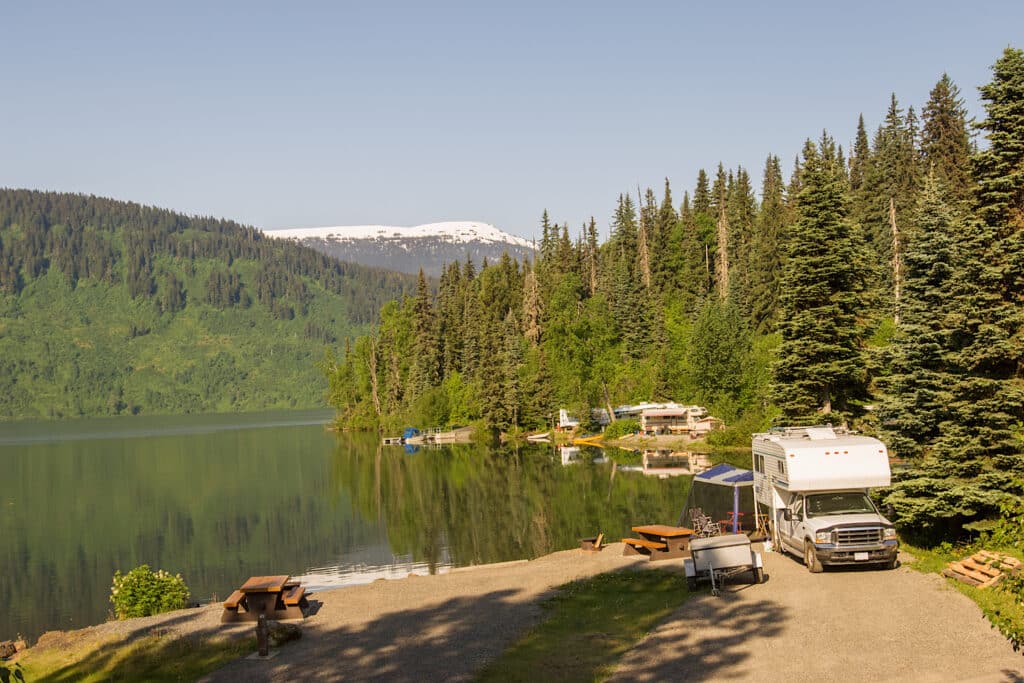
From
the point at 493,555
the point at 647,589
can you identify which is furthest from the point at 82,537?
the point at 647,589

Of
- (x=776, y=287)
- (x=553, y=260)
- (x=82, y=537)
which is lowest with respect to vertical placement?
(x=82, y=537)

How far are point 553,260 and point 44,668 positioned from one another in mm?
114334

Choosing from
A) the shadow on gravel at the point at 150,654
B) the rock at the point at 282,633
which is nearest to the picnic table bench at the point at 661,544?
the rock at the point at 282,633

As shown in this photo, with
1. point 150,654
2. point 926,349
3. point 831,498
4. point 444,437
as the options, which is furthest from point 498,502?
point 444,437

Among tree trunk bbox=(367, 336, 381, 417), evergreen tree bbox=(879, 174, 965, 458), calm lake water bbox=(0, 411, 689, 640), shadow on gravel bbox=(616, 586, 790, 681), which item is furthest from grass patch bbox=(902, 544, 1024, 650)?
tree trunk bbox=(367, 336, 381, 417)

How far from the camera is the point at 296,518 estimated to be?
5941cm

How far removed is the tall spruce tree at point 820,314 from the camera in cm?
3772

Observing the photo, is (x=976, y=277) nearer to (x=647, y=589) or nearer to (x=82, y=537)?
(x=647, y=589)

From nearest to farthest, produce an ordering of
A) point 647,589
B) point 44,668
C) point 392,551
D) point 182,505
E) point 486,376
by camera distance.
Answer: point 44,668, point 647,589, point 392,551, point 182,505, point 486,376

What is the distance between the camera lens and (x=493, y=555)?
41406mm

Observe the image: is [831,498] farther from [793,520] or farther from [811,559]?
[811,559]

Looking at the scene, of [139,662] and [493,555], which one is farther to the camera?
[493,555]

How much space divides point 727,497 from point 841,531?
10049 mm

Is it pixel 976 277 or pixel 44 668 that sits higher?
pixel 976 277
